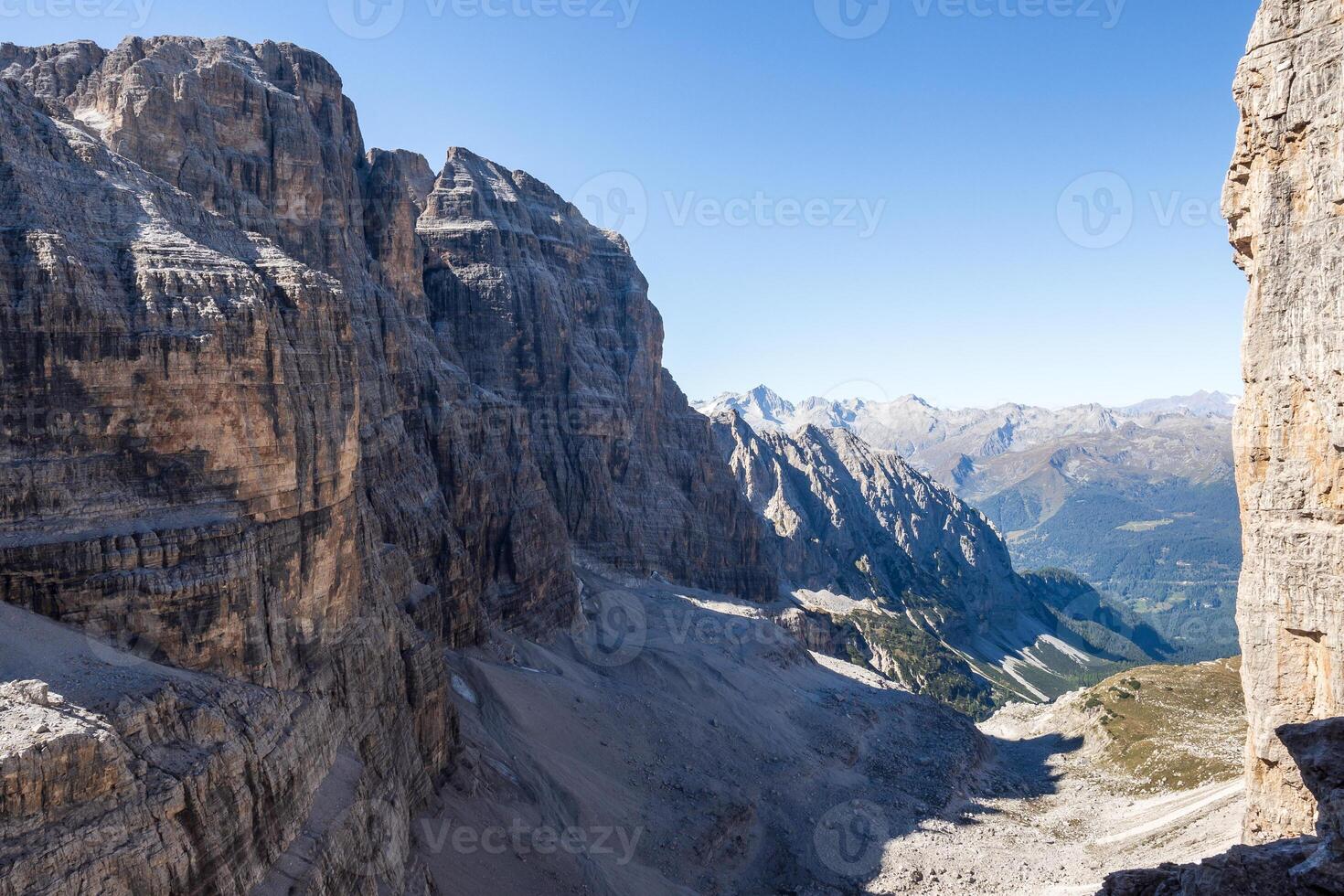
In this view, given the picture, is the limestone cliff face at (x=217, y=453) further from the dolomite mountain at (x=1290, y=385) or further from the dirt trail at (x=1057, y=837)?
the dirt trail at (x=1057, y=837)

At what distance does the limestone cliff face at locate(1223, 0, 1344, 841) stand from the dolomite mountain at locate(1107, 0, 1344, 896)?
0.12 ft

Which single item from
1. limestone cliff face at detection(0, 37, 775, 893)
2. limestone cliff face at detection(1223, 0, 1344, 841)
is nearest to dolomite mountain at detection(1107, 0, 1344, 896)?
limestone cliff face at detection(1223, 0, 1344, 841)

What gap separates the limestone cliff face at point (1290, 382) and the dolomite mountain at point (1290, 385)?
1.4 inches

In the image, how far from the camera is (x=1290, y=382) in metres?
25.0

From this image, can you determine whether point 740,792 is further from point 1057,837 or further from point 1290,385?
point 1290,385

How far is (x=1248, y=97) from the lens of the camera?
2609 cm

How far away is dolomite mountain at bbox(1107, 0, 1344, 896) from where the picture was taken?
2403 centimetres

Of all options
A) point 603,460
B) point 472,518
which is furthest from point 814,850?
point 603,460

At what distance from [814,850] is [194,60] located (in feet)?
213

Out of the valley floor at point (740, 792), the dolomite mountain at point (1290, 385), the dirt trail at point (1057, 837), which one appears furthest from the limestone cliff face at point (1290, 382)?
the valley floor at point (740, 792)

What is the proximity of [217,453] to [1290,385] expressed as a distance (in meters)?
33.1

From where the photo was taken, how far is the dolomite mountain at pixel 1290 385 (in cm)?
2403

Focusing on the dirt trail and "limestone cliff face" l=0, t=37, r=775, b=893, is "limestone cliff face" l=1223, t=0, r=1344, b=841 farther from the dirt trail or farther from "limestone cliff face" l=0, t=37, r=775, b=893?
"limestone cliff face" l=0, t=37, r=775, b=893

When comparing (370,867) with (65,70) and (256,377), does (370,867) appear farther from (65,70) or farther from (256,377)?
(65,70)
